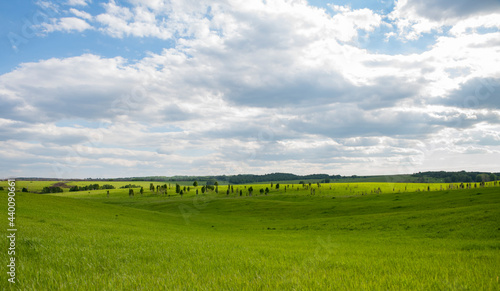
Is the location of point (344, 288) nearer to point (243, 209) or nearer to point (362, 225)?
point (362, 225)

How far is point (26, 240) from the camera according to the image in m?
8.37

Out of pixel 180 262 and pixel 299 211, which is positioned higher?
pixel 180 262

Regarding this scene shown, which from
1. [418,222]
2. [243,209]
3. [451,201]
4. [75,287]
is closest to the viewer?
[75,287]

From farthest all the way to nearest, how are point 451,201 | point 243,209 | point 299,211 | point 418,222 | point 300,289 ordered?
point 243,209, point 299,211, point 451,201, point 418,222, point 300,289

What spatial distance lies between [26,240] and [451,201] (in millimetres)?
70517

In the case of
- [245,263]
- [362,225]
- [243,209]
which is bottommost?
[243,209]

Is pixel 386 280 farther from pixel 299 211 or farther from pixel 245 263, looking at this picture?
pixel 299 211

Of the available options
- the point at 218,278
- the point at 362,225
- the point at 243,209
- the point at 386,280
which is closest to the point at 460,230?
the point at 362,225

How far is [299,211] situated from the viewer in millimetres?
80500

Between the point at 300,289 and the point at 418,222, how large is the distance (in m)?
39.0

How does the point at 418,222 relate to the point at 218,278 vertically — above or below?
below

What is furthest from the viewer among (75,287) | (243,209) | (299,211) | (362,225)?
(243,209)

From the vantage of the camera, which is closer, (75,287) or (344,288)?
(344,288)

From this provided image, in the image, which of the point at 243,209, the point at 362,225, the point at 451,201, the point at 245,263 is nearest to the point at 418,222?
the point at 362,225
